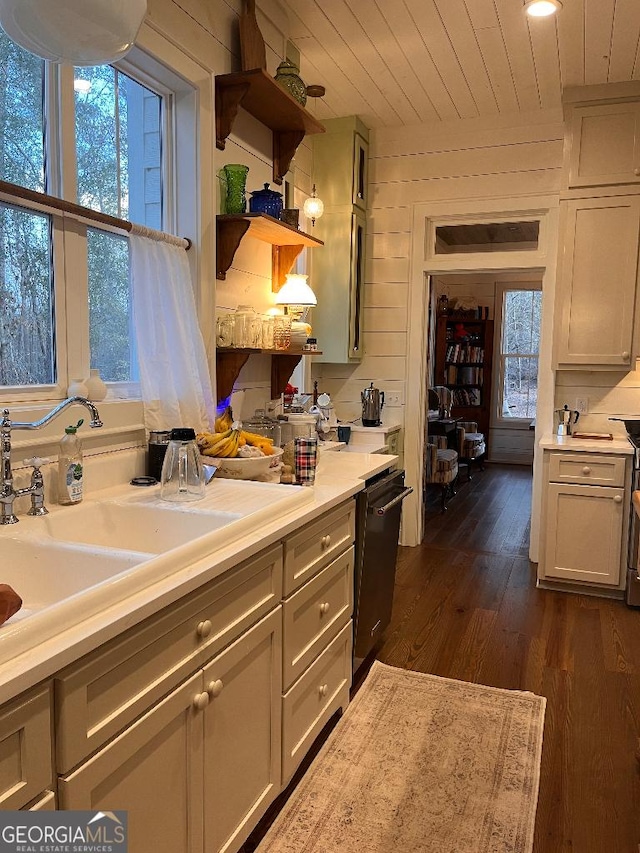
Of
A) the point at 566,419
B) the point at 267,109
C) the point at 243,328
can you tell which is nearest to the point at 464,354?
the point at 566,419

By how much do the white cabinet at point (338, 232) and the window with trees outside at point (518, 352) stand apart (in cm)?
474

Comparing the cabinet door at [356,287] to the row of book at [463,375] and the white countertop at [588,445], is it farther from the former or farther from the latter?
the row of book at [463,375]

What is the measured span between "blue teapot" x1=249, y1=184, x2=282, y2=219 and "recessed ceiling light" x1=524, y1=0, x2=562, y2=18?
140 cm

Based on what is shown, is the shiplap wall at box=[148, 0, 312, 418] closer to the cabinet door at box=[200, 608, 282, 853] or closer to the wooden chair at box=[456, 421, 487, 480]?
the cabinet door at box=[200, 608, 282, 853]

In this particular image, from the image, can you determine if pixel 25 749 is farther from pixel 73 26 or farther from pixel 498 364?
pixel 498 364

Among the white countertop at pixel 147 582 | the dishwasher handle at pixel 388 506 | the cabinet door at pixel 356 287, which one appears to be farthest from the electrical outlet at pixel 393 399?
the white countertop at pixel 147 582

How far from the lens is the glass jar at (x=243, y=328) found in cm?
280

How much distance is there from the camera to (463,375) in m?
8.70

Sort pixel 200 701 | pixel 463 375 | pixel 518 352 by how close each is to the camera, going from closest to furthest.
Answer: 1. pixel 200 701
2. pixel 518 352
3. pixel 463 375

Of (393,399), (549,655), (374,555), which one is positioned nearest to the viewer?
(374,555)

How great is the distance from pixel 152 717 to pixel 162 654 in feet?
0.38

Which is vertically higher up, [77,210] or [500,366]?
[77,210]

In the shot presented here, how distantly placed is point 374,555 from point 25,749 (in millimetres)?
1816

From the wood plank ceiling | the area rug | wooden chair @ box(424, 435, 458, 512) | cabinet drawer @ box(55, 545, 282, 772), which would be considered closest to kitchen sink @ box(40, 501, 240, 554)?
cabinet drawer @ box(55, 545, 282, 772)
